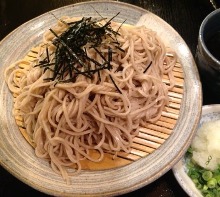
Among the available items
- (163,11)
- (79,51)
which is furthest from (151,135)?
(163,11)

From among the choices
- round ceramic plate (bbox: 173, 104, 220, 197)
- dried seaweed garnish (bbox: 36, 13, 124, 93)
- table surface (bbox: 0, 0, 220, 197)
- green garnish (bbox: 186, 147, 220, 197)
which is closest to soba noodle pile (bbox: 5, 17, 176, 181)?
dried seaweed garnish (bbox: 36, 13, 124, 93)

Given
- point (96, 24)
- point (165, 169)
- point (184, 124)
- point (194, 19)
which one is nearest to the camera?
point (165, 169)

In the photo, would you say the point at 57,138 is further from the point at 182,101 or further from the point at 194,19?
the point at 194,19

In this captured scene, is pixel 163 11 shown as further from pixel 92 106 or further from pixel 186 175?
pixel 186 175

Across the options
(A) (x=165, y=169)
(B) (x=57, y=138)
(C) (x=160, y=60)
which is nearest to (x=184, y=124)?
(A) (x=165, y=169)

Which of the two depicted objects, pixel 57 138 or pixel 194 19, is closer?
pixel 57 138

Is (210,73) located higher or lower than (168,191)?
higher
